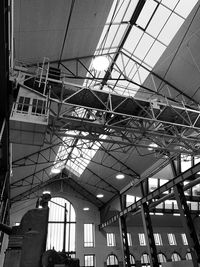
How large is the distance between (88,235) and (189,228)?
63.0 ft

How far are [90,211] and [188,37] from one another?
27472 mm

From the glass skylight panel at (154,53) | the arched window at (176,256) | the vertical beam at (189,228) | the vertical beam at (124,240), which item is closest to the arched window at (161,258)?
the arched window at (176,256)

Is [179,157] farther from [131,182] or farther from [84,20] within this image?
[84,20]

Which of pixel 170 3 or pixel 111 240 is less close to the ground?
pixel 170 3

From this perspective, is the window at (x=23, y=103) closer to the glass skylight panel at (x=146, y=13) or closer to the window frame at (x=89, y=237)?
the glass skylight panel at (x=146, y=13)

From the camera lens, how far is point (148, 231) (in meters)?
20.0

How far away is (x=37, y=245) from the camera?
3369mm

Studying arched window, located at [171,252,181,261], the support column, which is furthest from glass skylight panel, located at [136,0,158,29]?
arched window, located at [171,252,181,261]

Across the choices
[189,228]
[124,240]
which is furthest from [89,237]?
[189,228]

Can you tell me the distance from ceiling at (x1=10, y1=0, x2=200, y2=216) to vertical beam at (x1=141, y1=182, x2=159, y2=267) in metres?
3.50

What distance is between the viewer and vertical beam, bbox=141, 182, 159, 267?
1869 centimetres

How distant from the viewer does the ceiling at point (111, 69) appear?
10.4 meters

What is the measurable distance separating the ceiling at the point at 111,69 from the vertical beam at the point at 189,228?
318 cm

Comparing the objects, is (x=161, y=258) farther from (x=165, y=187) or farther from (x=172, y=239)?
(x=165, y=187)
